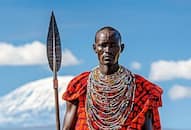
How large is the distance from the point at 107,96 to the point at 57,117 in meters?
1.76

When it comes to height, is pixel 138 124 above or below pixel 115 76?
below

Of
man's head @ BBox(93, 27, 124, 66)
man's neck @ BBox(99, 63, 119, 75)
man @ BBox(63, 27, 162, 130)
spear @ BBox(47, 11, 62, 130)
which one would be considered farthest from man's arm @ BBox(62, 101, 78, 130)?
spear @ BBox(47, 11, 62, 130)

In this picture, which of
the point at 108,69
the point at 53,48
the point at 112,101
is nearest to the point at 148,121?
the point at 112,101

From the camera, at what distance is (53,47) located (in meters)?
7.21

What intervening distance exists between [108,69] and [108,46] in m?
0.22

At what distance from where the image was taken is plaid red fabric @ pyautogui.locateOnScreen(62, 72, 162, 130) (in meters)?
5.20

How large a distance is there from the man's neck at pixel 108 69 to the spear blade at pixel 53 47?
6.84 ft

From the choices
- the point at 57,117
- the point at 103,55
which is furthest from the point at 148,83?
the point at 57,117

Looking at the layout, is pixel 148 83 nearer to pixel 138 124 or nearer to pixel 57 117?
pixel 138 124

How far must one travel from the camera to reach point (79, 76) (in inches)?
212

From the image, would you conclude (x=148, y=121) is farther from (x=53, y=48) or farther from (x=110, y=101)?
(x=53, y=48)

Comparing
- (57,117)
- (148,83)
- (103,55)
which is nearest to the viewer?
(103,55)

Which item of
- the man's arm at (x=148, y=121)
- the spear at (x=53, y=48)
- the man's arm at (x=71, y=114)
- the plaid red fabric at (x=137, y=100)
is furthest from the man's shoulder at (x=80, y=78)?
the spear at (x=53, y=48)

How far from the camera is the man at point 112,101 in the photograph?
5.20 meters
